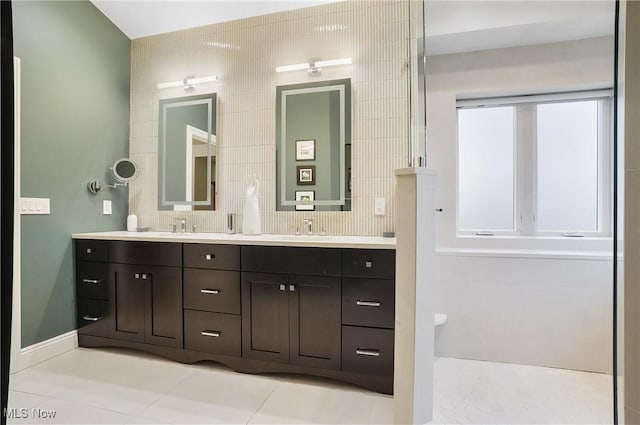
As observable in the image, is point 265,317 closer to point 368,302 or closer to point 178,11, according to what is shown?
point 368,302

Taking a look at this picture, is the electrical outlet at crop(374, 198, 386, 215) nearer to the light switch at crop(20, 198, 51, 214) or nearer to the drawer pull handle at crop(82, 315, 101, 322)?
the drawer pull handle at crop(82, 315, 101, 322)

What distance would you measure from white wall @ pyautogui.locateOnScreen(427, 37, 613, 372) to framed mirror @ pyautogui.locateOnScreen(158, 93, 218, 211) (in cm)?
180

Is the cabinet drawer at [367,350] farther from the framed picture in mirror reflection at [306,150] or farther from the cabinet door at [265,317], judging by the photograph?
the framed picture in mirror reflection at [306,150]

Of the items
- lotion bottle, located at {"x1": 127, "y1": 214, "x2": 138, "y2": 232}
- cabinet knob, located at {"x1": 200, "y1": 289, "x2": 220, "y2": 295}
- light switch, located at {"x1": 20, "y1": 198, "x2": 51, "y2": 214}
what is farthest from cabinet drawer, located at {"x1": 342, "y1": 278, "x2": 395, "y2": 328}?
light switch, located at {"x1": 20, "y1": 198, "x2": 51, "y2": 214}

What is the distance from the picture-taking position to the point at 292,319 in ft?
6.26

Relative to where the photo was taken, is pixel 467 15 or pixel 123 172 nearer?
pixel 467 15

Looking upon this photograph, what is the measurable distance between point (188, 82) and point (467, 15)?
88.4 inches

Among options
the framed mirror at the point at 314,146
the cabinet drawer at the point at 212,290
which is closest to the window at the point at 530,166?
the framed mirror at the point at 314,146

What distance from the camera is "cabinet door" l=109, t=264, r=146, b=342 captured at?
222cm

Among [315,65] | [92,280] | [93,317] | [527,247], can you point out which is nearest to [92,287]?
[92,280]

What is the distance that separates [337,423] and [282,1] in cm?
287

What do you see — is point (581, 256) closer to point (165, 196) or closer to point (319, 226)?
point (319, 226)

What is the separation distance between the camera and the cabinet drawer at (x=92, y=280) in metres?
2.31

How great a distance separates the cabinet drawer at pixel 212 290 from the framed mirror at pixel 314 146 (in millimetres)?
724
